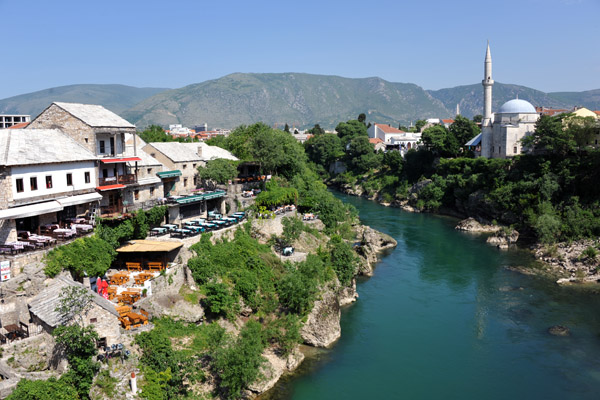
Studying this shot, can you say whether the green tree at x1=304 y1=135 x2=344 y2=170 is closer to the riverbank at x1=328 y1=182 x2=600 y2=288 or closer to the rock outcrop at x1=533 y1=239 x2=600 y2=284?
the riverbank at x1=328 y1=182 x2=600 y2=288

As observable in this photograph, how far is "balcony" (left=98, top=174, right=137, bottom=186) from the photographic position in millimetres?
32375

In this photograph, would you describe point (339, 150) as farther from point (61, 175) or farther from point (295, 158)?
point (61, 175)

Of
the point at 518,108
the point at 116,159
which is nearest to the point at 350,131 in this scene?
the point at 518,108

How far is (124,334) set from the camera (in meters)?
22.1

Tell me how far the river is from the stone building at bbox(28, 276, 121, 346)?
27.8ft

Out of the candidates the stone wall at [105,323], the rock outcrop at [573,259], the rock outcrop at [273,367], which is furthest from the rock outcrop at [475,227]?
the stone wall at [105,323]

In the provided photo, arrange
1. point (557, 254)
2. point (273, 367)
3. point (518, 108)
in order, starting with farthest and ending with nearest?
point (518, 108)
point (557, 254)
point (273, 367)

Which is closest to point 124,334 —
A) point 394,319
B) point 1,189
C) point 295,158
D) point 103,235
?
point 103,235

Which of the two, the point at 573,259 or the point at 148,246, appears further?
the point at 573,259

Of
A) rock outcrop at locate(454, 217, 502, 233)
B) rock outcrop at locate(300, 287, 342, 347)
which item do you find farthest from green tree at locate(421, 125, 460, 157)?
rock outcrop at locate(300, 287, 342, 347)

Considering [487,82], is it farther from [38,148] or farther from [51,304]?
[51,304]

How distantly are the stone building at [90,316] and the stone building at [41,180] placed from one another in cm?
566

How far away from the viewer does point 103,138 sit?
33312 millimetres

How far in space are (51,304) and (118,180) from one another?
13.7 m
